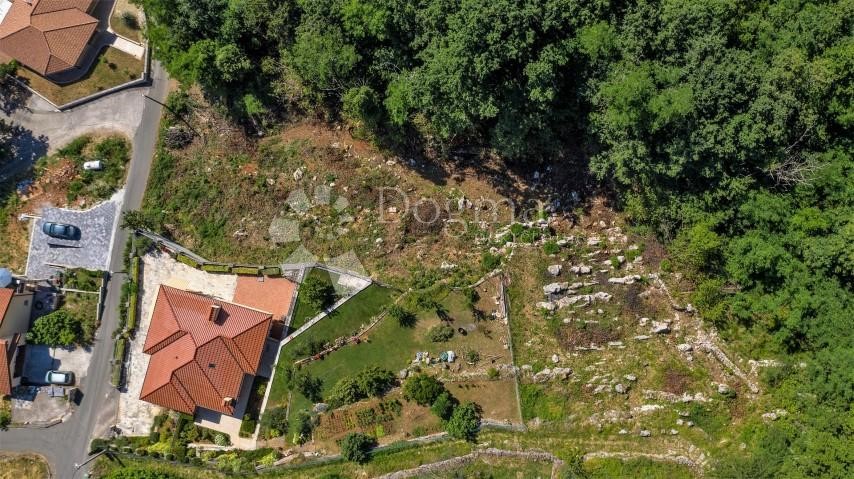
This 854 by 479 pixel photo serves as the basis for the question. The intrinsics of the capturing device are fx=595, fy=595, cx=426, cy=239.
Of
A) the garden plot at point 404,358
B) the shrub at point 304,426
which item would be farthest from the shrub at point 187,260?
the shrub at point 304,426

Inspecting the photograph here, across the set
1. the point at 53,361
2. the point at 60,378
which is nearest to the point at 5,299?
the point at 53,361

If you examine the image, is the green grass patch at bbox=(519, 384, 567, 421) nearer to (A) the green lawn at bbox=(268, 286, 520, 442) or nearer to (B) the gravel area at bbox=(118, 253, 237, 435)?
(A) the green lawn at bbox=(268, 286, 520, 442)

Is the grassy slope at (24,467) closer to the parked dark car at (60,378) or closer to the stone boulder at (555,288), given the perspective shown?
the parked dark car at (60,378)

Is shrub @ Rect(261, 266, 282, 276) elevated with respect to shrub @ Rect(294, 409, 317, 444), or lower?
elevated

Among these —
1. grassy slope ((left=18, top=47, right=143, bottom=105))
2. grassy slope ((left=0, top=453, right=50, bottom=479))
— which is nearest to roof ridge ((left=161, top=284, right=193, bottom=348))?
grassy slope ((left=0, top=453, right=50, bottom=479))

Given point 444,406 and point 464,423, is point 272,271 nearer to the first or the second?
point 444,406

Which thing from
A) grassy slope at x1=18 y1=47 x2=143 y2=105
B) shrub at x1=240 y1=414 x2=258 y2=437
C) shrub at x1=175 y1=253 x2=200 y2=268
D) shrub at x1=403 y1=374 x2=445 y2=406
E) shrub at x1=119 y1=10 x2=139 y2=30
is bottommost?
shrub at x1=240 y1=414 x2=258 y2=437
